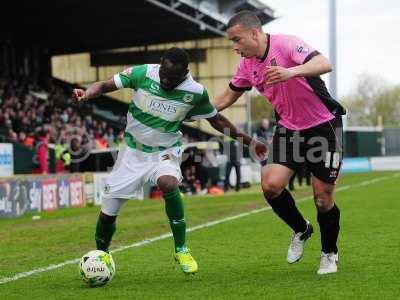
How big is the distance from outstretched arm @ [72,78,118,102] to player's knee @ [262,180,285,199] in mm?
1563

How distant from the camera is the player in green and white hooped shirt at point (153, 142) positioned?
276 inches

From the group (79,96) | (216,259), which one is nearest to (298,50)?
(79,96)

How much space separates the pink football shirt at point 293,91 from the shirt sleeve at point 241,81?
20 cm

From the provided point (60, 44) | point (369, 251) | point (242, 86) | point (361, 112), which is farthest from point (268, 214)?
point (361, 112)

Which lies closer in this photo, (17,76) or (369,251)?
(369,251)

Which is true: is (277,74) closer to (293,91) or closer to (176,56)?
(293,91)

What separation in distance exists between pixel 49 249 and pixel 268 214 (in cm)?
548

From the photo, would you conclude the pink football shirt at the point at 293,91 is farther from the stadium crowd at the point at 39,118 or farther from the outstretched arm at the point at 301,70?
the stadium crowd at the point at 39,118

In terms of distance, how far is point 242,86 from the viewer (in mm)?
7418

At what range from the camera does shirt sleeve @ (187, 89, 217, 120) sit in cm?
720

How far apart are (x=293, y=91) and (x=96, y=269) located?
223cm

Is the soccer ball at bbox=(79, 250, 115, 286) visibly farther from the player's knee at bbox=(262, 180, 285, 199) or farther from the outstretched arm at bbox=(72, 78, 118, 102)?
the player's knee at bbox=(262, 180, 285, 199)

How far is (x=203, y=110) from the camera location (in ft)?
23.9

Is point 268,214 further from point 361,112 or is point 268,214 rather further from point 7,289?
point 361,112
